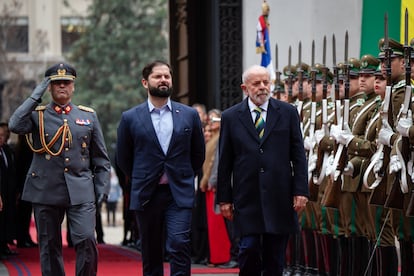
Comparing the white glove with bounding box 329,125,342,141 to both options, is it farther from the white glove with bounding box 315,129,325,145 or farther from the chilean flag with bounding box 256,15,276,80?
the chilean flag with bounding box 256,15,276,80

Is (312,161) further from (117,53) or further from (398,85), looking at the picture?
(117,53)

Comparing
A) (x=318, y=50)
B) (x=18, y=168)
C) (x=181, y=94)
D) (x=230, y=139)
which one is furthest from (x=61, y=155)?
(x=181, y=94)

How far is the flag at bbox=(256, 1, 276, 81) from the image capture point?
56.6ft

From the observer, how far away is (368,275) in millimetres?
12273

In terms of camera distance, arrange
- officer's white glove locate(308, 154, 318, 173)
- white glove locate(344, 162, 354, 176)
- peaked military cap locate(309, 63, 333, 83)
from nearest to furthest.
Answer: white glove locate(344, 162, 354, 176), officer's white glove locate(308, 154, 318, 173), peaked military cap locate(309, 63, 333, 83)

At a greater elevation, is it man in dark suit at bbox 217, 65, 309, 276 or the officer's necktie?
the officer's necktie

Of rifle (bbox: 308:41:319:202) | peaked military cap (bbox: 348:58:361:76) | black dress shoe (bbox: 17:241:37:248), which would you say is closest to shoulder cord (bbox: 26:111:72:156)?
rifle (bbox: 308:41:319:202)

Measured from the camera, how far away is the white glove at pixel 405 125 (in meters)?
10.7

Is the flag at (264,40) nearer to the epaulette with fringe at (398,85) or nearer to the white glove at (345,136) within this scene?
the white glove at (345,136)

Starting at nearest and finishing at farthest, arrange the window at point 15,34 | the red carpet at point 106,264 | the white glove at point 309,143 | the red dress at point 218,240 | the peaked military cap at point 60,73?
the peaked military cap at point 60,73 → the white glove at point 309,143 → the red carpet at point 106,264 → the red dress at point 218,240 → the window at point 15,34

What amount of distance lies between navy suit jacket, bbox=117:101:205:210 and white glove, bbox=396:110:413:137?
172cm

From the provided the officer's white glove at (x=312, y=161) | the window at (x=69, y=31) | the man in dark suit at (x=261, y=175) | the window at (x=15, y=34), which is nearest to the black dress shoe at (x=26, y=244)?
the officer's white glove at (x=312, y=161)

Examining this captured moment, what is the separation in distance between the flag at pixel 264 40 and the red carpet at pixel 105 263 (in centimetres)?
278

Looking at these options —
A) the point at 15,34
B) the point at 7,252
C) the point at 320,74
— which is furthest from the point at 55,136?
the point at 15,34
